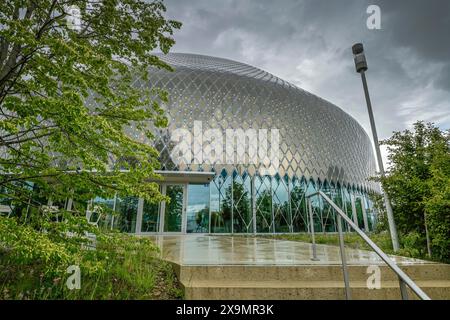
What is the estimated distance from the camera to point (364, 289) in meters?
2.59

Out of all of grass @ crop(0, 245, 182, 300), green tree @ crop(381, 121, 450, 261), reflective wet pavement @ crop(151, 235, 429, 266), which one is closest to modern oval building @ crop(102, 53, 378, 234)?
reflective wet pavement @ crop(151, 235, 429, 266)

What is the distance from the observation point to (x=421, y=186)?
480cm

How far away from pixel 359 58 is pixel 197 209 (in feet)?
40.9

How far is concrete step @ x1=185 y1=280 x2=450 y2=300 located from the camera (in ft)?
8.14

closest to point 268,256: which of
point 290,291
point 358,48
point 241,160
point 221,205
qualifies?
point 290,291

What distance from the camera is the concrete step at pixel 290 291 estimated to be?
2480mm

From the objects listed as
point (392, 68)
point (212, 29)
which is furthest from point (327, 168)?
point (212, 29)

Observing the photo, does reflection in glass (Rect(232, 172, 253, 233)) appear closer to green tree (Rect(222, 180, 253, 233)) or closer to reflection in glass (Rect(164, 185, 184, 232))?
green tree (Rect(222, 180, 253, 233))

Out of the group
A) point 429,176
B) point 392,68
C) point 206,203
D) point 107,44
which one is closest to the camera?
point 107,44

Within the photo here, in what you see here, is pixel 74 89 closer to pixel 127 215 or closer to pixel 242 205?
pixel 127 215

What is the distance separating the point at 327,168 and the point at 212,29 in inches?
652

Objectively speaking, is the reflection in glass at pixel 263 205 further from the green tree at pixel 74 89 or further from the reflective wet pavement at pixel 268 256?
the green tree at pixel 74 89

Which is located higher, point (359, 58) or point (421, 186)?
point (359, 58)

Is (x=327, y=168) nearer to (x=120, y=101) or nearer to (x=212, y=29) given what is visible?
(x=212, y=29)
